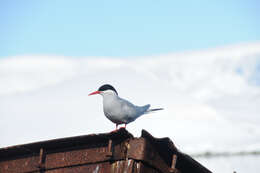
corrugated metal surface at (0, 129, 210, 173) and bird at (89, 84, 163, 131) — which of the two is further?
bird at (89, 84, 163, 131)

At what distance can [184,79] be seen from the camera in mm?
105125

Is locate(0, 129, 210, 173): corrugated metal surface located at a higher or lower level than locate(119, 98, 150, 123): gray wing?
lower

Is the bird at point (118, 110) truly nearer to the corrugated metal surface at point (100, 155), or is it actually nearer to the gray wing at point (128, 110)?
the gray wing at point (128, 110)

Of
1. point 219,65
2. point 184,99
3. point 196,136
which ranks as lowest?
point 196,136

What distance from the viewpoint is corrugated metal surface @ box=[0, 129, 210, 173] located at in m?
6.79

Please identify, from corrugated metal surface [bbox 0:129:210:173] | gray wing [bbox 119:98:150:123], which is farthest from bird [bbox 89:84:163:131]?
corrugated metal surface [bbox 0:129:210:173]

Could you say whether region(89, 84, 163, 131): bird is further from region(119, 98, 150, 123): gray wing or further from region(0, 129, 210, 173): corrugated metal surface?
region(0, 129, 210, 173): corrugated metal surface

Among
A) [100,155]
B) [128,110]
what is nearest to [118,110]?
[128,110]

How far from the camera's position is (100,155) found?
6926 millimetres

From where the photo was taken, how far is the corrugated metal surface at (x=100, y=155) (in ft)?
22.3

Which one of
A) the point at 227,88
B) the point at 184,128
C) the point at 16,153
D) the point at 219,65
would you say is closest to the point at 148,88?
the point at 184,128

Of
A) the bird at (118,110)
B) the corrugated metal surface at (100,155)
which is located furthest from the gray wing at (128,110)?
the corrugated metal surface at (100,155)

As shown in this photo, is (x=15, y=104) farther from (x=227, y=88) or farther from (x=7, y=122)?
(x=227, y=88)

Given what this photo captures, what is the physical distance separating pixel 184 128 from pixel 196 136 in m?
0.65
